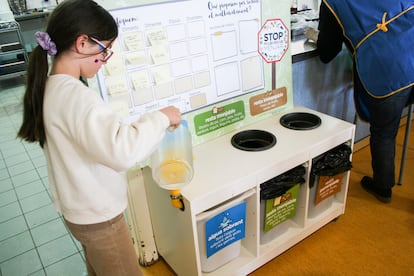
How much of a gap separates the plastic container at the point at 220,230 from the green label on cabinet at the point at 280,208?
5.7 inches

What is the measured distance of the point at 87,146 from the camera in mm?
911

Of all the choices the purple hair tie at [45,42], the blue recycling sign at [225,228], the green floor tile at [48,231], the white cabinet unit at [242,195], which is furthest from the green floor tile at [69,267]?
the purple hair tie at [45,42]

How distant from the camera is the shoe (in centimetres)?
206

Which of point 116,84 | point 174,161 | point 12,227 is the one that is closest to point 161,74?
point 116,84

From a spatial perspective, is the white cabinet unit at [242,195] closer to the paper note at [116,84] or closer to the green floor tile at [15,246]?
the paper note at [116,84]

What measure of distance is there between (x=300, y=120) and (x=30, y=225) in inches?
67.7

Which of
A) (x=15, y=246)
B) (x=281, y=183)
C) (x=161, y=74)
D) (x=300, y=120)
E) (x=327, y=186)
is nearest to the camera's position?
(x=161, y=74)

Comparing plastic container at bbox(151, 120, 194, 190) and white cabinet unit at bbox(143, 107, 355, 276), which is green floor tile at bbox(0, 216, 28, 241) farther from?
plastic container at bbox(151, 120, 194, 190)

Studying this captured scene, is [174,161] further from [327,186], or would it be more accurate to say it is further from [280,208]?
[327,186]

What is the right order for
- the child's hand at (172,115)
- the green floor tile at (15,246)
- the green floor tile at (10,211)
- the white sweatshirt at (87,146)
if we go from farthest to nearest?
the green floor tile at (10,211) → the green floor tile at (15,246) → the child's hand at (172,115) → the white sweatshirt at (87,146)

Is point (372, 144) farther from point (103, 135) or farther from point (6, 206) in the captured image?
point (6, 206)

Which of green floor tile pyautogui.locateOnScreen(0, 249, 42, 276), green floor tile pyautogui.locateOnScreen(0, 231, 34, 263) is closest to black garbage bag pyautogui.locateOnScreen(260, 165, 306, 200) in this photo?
green floor tile pyautogui.locateOnScreen(0, 249, 42, 276)

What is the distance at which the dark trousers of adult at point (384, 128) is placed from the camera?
1811mm

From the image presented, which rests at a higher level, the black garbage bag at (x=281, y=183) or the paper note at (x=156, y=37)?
the paper note at (x=156, y=37)
